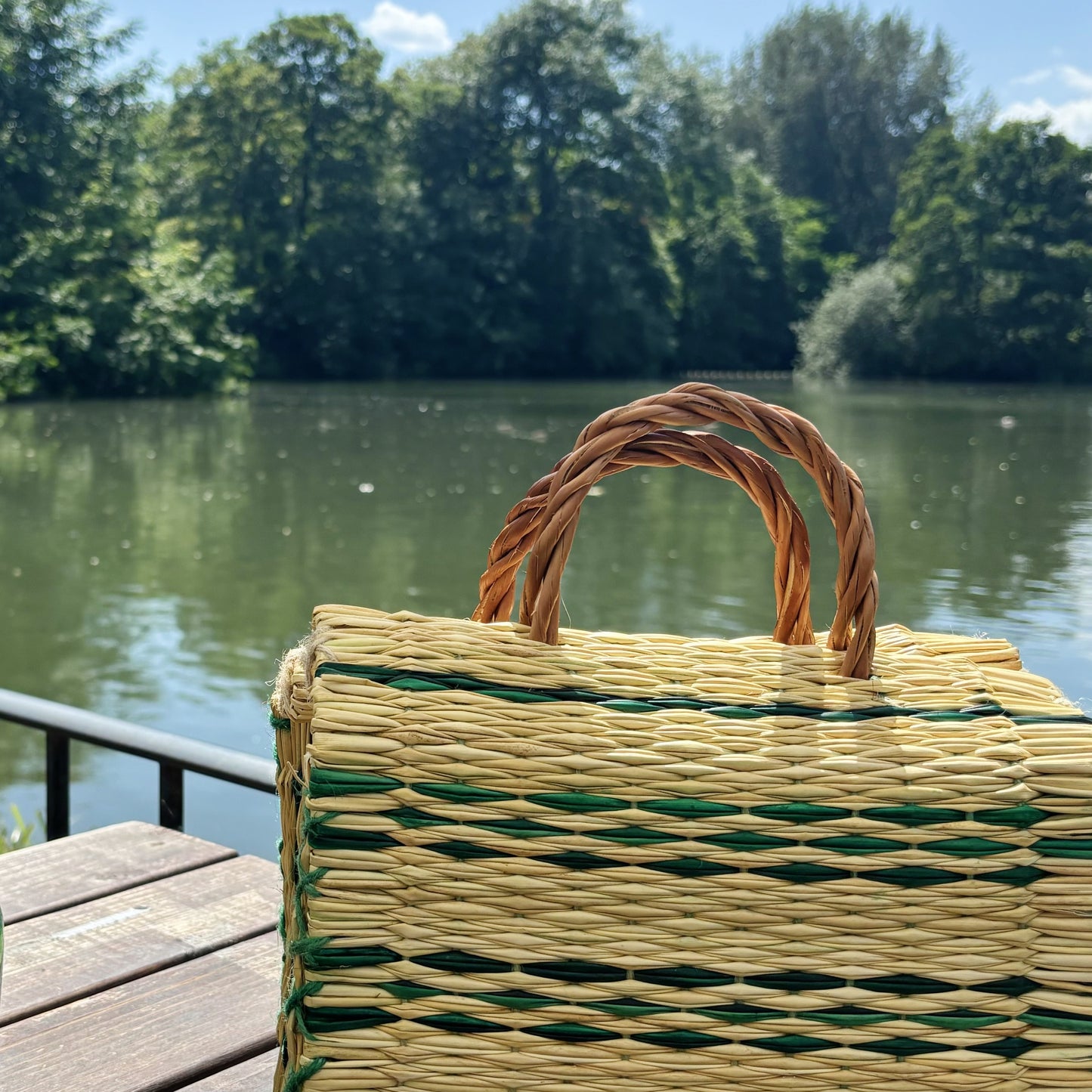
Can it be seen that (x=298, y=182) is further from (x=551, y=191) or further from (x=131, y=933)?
(x=131, y=933)

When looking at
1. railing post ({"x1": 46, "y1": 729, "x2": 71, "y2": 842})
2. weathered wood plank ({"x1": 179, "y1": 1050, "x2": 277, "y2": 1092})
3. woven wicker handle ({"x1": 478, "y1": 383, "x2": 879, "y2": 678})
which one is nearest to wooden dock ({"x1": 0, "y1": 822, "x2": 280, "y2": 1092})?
weathered wood plank ({"x1": 179, "y1": 1050, "x2": 277, "y2": 1092})

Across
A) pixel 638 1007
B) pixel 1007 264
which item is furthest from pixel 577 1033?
pixel 1007 264

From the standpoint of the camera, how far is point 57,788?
5.74ft

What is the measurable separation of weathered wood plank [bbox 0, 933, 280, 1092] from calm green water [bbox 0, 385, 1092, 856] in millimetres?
2951

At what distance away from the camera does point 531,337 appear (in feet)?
105

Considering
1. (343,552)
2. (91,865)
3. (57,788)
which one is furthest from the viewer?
(343,552)

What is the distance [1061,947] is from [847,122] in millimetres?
47362

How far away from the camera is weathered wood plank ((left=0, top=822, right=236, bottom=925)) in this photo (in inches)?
50.9

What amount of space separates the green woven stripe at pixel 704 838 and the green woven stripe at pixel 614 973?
2.3 inches

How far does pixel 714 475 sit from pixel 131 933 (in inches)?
30.4

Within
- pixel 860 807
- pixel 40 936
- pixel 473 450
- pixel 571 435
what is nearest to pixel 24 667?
pixel 40 936

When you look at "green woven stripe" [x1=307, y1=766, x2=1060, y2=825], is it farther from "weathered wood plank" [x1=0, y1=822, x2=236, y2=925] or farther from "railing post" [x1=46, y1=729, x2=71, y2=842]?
"railing post" [x1=46, y1=729, x2=71, y2=842]

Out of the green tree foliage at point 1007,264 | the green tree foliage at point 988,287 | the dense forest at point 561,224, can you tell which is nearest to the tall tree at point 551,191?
the dense forest at point 561,224

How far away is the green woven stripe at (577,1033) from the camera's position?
663mm
